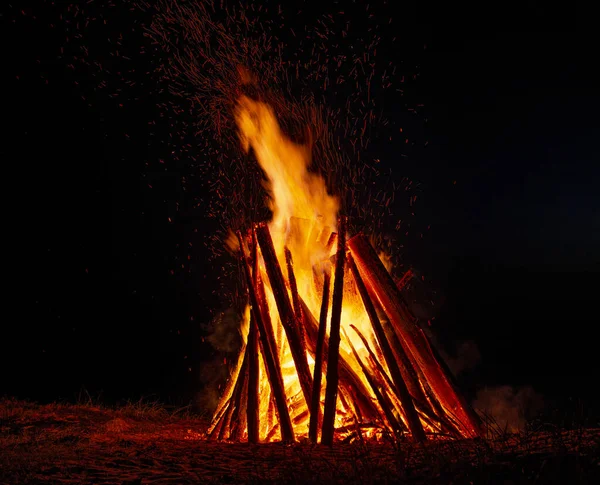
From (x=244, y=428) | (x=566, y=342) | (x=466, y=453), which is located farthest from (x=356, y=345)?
(x=566, y=342)

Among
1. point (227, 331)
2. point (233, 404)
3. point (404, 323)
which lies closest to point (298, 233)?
point (404, 323)

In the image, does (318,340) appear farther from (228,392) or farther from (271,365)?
(228,392)

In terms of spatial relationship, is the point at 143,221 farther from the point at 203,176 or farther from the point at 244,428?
the point at 244,428

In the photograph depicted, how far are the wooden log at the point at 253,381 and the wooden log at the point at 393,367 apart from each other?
0.95 metres

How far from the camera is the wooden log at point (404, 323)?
503 centimetres

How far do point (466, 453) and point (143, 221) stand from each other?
13434mm

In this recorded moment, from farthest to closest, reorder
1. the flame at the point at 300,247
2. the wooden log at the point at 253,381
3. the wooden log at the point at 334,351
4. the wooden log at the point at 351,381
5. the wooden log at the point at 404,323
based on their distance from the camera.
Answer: the flame at the point at 300,247, the wooden log at the point at 404,323, the wooden log at the point at 351,381, the wooden log at the point at 253,381, the wooden log at the point at 334,351

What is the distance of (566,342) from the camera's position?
16.1 m

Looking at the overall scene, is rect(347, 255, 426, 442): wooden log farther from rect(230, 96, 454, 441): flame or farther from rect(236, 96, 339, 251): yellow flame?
rect(236, 96, 339, 251): yellow flame

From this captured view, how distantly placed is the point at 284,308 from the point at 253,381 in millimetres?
662

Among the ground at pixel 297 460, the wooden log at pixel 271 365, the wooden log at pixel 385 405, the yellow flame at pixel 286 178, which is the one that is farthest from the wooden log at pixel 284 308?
the ground at pixel 297 460

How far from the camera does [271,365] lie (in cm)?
484

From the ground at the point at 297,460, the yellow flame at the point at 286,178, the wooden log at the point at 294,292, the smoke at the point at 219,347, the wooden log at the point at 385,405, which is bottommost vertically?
the ground at the point at 297,460

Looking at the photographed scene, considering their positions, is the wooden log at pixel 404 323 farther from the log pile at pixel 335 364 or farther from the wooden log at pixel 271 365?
the wooden log at pixel 271 365
